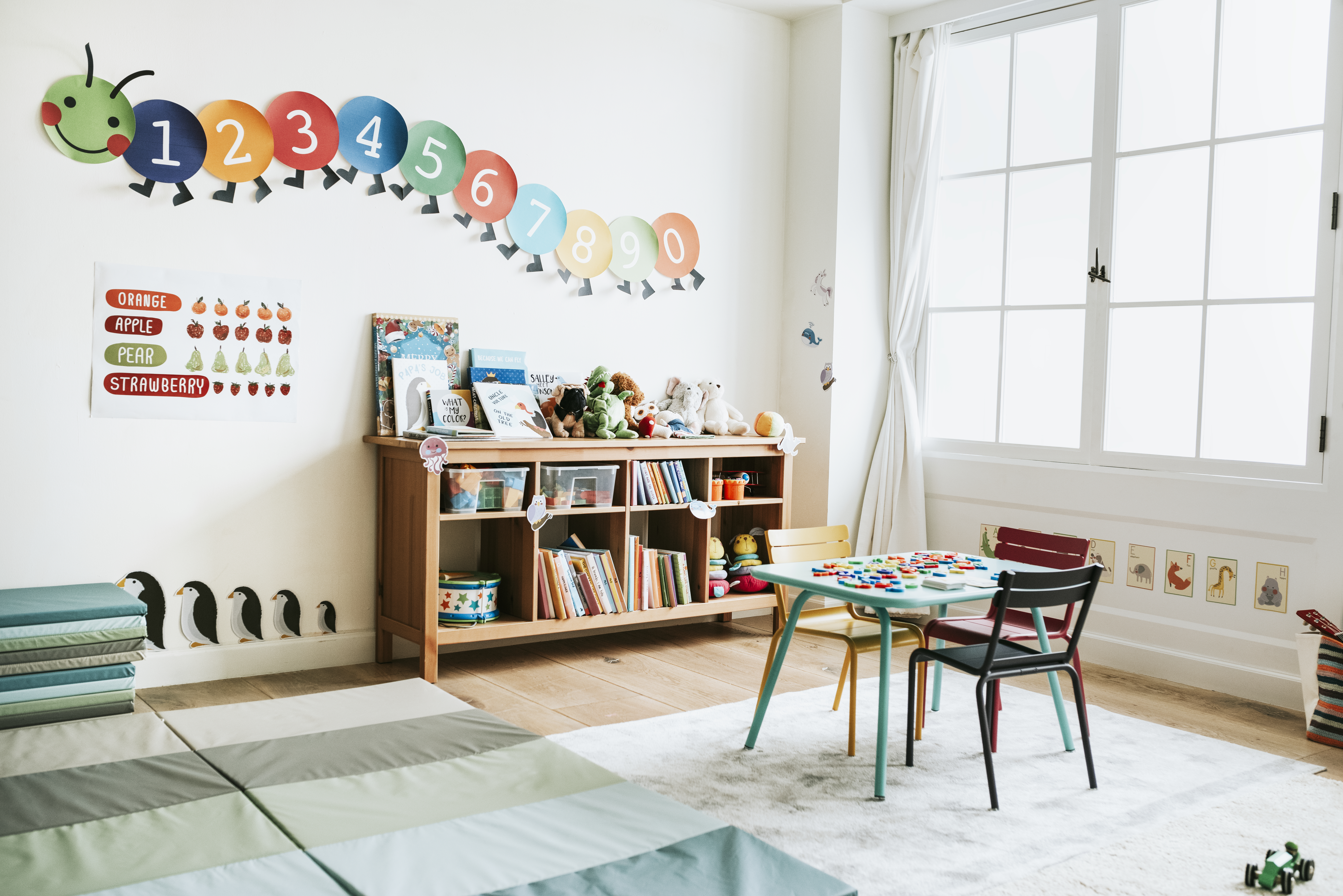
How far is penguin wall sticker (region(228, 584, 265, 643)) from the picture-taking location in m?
3.82

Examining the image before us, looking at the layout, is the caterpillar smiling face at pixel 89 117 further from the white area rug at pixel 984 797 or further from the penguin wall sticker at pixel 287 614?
the white area rug at pixel 984 797

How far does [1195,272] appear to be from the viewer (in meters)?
4.18

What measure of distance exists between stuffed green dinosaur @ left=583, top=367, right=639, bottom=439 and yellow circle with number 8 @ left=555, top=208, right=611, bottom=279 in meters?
0.49

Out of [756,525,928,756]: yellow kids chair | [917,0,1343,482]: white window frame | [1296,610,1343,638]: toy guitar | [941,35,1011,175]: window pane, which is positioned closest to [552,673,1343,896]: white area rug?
[756,525,928,756]: yellow kids chair

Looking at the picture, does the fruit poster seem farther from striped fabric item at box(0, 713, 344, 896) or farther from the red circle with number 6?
striped fabric item at box(0, 713, 344, 896)

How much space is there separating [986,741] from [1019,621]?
2.96 feet

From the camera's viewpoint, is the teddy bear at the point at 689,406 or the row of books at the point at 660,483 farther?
the teddy bear at the point at 689,406

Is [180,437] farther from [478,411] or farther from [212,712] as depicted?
[212,712]

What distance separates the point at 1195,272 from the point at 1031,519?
4.03 ft

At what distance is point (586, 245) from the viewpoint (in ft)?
15.1

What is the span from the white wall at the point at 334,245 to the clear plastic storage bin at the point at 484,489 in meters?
0.48

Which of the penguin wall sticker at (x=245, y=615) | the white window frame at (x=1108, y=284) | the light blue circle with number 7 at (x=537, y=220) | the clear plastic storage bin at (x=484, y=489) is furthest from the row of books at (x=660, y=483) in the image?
the penguin wall sticker at (x=245, y=615)

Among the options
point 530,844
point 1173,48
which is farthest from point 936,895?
point 1173,48

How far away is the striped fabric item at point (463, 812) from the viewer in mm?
1668
